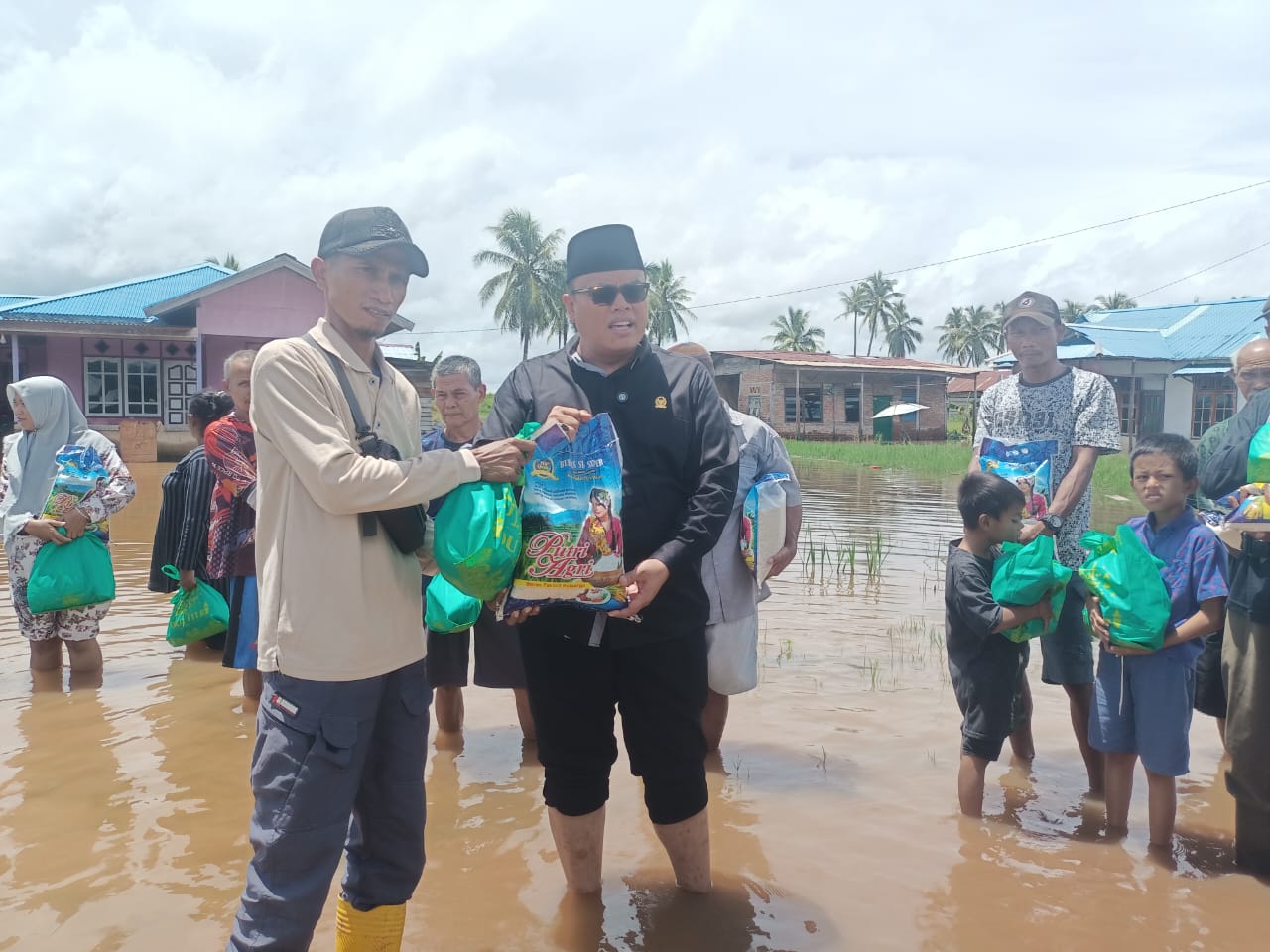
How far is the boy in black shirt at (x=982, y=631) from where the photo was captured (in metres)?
3.47

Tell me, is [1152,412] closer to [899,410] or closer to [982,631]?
[899,410]

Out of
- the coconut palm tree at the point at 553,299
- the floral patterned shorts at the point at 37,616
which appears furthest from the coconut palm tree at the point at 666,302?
the floral patterned shorts at the point at 37,616

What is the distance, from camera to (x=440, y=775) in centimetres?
414

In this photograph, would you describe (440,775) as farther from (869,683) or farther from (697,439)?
(869,683)

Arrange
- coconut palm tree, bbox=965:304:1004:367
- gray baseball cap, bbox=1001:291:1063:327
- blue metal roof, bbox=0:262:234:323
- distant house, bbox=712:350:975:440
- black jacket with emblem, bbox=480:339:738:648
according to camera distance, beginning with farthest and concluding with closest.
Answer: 1. coconut palm tree, bbox=965:304:1004:367
2. distant house, bbox=712:350:975:440
3. blue metal roof, bbox=0:262:234:323
4. gray baseball cap, bbox=1001:291:1063:327
5. black jacket with emblem, bbox=480:339:738:648

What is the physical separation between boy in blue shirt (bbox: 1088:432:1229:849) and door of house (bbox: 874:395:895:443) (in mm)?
32142

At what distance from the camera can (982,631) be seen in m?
3.45

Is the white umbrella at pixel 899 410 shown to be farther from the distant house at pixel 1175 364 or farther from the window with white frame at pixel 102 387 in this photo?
the window with white frame at pixel 102 387

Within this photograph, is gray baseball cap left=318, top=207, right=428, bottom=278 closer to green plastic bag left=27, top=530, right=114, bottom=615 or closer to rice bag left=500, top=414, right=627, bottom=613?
rice bag left=500, top=414, right=627, bottom=613

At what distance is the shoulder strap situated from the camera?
7.51ft

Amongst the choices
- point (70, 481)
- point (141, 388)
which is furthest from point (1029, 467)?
point (141, 388)

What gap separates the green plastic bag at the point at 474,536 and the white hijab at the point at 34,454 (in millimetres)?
3569

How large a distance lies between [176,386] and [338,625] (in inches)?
924

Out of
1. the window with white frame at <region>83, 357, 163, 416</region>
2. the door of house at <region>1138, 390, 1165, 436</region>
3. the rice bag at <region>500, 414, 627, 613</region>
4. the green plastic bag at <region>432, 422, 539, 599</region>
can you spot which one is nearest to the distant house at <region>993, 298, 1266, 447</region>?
the door of house at <region>1138, 390, 1165, 436</region>
